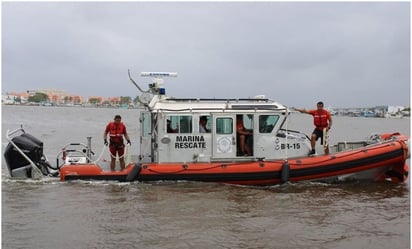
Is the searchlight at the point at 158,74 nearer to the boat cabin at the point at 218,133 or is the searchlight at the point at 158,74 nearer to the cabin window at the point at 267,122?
the boat cabin at the point at 218,133

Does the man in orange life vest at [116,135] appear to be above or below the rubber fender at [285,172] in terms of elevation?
above

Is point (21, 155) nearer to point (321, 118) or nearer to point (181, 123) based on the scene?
point (181, 123)

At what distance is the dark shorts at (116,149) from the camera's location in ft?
33.6

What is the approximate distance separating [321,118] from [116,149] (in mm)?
4492

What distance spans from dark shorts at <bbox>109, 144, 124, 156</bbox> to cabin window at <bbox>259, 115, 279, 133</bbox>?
3.01 metres

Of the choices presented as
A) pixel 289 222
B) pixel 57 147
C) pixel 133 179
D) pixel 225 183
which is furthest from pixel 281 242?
pixel 57 147

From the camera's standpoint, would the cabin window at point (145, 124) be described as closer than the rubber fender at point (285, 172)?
No

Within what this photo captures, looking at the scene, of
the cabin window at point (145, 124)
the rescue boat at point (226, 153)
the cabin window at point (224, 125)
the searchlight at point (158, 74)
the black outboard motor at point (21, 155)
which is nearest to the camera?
the rescue boat at point (226, 153)

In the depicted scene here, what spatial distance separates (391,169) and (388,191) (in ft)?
3.37

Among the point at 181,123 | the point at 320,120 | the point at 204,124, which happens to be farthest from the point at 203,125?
the point at 320,120

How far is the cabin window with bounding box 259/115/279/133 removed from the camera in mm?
10023

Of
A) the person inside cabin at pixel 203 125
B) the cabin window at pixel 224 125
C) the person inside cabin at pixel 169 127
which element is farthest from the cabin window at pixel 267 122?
the person inside cabin at pixel 169 127

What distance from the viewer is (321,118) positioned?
10.4 meters

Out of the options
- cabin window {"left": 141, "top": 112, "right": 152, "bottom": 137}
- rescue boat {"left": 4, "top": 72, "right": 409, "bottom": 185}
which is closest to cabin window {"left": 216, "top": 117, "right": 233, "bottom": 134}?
rescue boat {"left": 4, "top": 72, "right": 409, "bottom": 185}
